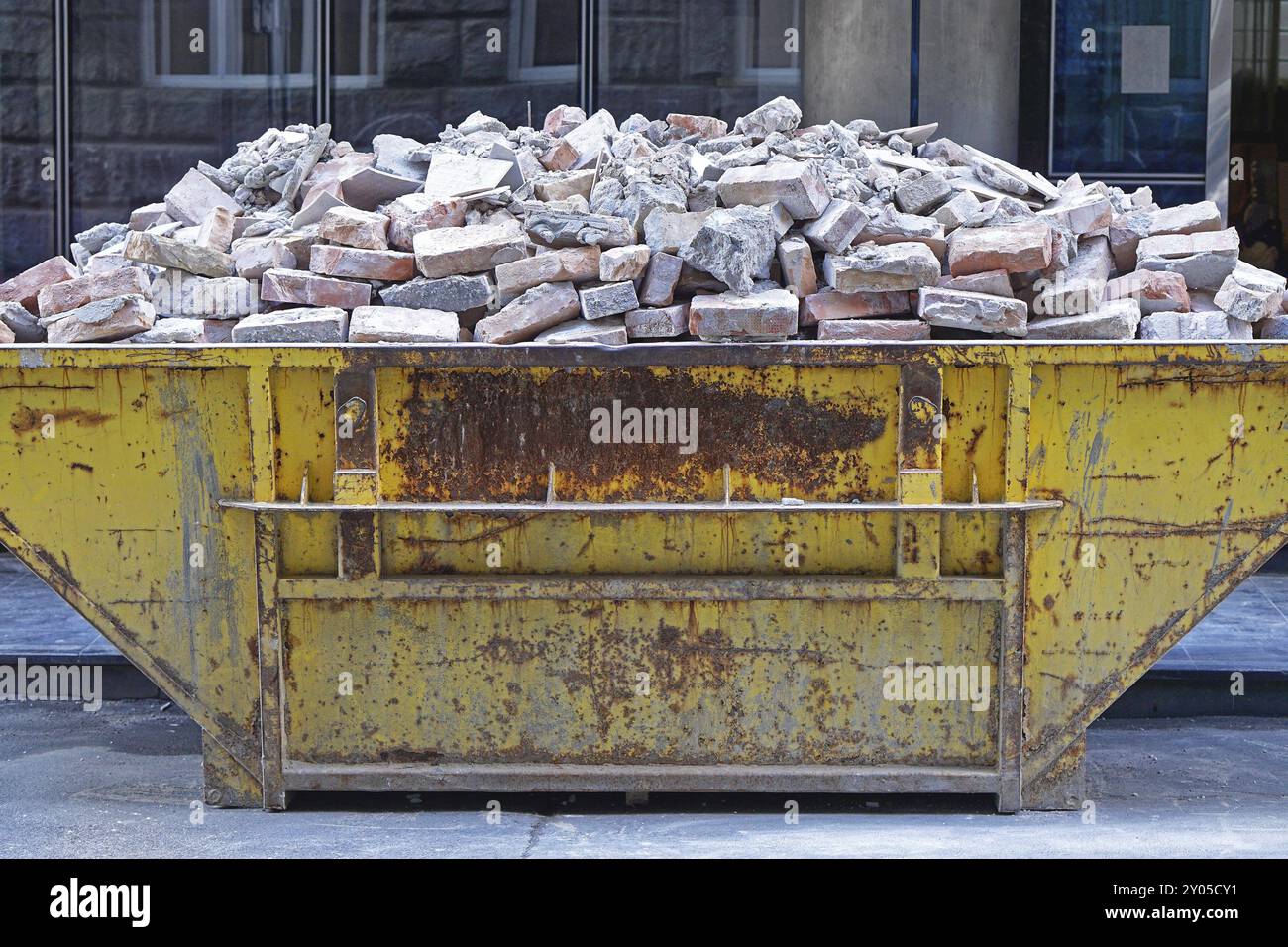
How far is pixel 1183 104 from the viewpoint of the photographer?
7633 millimetres

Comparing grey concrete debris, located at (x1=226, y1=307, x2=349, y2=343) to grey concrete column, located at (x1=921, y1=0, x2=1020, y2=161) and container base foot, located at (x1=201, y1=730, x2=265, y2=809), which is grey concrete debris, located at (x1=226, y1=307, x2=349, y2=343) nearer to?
container base foot, located at (x1=201, y1=730, x2=265, y2=809)

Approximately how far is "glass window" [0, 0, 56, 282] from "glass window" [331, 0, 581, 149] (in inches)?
64.3

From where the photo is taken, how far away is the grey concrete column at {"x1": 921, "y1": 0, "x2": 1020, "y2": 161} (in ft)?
24.5

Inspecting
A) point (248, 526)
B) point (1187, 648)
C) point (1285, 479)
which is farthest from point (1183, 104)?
point (248, 526)

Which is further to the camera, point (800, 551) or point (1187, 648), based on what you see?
point (1187, 648)

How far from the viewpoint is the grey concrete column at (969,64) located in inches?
294

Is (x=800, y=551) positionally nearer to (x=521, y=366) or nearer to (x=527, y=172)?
(x=521, y=366)

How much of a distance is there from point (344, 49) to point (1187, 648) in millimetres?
5448

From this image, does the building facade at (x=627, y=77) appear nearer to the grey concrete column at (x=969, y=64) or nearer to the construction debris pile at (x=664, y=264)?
the grey concrete column at (x=969, y=64)

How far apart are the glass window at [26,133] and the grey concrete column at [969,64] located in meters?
4.92

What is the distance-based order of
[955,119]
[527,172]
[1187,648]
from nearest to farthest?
[527,172] → [1187,648] → [955,119]

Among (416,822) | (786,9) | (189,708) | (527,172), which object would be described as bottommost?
(416,822)

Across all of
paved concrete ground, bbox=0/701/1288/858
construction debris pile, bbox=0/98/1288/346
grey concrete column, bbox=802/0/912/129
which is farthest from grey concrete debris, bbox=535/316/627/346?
grey concrete column, bbox=802/0/912/129


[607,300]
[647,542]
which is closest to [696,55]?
[607,300]
